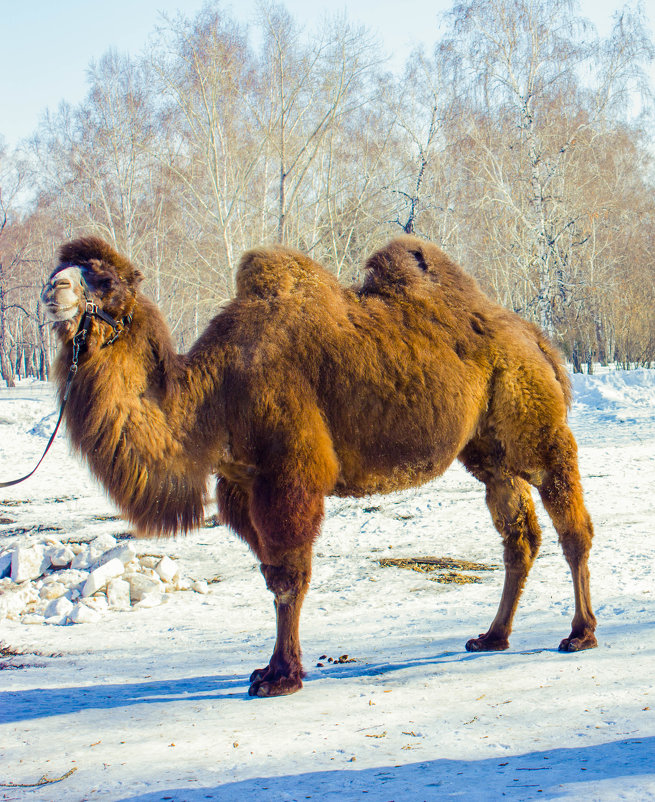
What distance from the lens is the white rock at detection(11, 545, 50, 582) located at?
257 inches

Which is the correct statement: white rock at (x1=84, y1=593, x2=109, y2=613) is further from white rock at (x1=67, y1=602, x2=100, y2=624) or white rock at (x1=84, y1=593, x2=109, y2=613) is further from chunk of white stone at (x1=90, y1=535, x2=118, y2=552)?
chunk of white stone at (x1=90, y1=535, x2=118, y2=552)

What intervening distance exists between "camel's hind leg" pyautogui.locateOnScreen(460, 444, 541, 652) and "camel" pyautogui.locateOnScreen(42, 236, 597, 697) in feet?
0.04

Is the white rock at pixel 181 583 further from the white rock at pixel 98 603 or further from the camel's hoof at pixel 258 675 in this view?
the camel's hoof at pixel 258 675

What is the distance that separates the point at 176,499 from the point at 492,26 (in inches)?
819

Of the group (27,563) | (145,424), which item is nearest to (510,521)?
(145,424)

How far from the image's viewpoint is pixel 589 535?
4719 millimetres

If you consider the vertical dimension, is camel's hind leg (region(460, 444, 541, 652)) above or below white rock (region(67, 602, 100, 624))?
above

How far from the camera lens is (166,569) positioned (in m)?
6.64

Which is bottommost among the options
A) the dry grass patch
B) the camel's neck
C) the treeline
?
the dry grass patch

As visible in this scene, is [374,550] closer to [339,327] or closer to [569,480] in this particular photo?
[569,480]

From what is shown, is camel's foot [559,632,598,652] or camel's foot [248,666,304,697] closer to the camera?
camel's foot [248,666,304,697]

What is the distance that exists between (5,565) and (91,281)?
12.3 feet

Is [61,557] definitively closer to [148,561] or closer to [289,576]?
[148,561]

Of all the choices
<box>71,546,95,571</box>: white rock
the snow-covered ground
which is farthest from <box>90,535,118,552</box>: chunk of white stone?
the snow-covered ground
